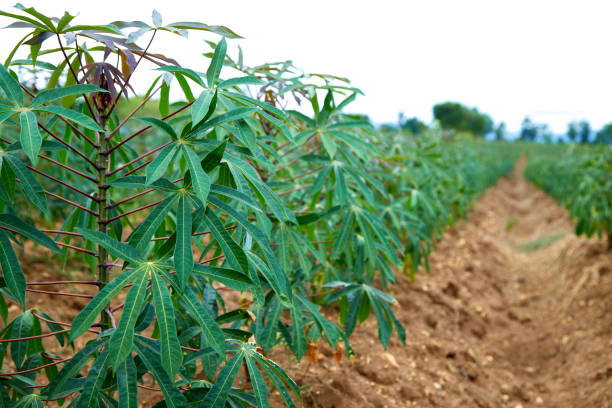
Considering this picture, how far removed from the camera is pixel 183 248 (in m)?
0.95

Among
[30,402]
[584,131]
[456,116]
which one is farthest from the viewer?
[584,131]

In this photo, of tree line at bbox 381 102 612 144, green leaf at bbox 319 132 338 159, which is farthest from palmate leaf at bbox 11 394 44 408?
tree line at bbox 381 102 612 144

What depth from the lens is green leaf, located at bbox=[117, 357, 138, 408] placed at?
93cm

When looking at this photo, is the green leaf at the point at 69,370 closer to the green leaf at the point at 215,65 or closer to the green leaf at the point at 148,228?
the green leaf at the point at 148,228

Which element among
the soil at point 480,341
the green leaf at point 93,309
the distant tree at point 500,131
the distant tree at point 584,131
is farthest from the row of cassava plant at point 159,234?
the distant tree at point 584,131

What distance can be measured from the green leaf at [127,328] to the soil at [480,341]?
110 centimetres

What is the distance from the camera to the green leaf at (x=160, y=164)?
37.6 inches

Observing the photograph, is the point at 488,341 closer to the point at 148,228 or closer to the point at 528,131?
the point at 148,228

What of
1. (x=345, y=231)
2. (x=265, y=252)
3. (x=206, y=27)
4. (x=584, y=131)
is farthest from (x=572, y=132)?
(x=265, y=252)

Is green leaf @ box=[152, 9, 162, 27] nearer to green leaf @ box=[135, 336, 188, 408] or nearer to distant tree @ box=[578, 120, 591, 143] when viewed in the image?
green leaf @ box=[135, 336, 188, 408]

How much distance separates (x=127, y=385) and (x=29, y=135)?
53cm

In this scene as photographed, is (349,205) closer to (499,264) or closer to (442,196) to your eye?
(442,196)

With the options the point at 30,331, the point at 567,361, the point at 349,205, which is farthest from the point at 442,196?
the point at 30,331

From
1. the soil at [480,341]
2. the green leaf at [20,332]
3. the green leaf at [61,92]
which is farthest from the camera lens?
the soil at [480,341]
